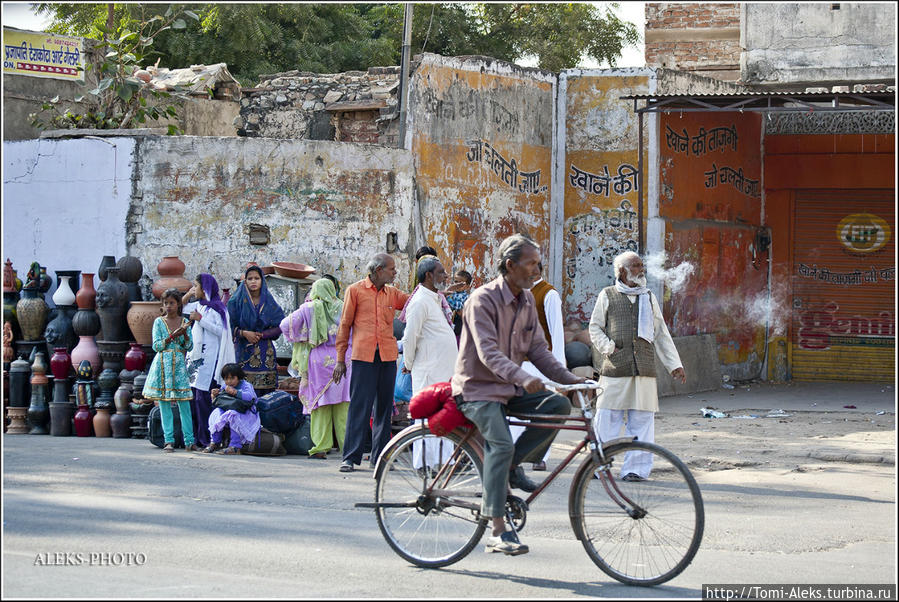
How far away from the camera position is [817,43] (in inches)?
698

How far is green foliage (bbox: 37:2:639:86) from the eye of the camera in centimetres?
2644

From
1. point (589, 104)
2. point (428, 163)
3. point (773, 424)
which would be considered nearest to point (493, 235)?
point (428, 163)

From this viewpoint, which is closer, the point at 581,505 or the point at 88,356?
the point at 581,505

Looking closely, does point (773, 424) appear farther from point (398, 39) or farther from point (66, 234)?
point (398, 39)

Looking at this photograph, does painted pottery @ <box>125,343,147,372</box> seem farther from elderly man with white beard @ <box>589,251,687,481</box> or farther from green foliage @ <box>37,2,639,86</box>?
green foliage @ <box>37,2,639,86</box>

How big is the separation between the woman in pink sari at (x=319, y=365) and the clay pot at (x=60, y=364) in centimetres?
292

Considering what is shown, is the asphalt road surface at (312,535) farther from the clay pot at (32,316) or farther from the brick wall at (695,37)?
the brick wall at (695,37)

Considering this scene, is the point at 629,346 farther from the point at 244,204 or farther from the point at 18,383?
the point at 18,383

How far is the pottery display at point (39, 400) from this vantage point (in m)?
12.0

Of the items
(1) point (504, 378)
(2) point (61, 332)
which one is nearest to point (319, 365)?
(2) point (61, 332)

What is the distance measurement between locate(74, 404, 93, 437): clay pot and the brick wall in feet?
35.5

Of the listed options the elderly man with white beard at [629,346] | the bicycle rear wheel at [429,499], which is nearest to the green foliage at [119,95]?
the elderly man with white beard at [629,346]

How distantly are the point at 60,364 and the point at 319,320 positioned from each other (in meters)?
3.27

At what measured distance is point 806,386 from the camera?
18.0 metres
